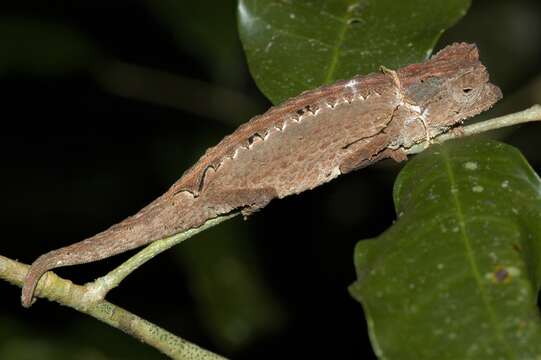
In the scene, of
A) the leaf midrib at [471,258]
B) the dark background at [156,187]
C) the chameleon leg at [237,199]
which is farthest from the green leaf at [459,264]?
the dark background at [156,187]

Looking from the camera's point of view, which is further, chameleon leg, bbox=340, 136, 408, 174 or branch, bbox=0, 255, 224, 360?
chameleon leg, bbox=340, 136, 408, 174

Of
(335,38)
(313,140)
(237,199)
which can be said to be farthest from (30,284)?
(335,38)

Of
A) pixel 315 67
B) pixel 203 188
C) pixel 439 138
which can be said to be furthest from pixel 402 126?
pixel 203 188

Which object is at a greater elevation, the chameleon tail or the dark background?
the dark background

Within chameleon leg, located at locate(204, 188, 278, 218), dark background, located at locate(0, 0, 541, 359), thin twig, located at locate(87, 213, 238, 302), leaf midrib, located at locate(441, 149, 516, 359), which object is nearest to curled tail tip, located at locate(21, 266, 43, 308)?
thin twig, located at locate(87, 213, 238, 302)

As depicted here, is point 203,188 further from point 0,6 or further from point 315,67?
point 0,6

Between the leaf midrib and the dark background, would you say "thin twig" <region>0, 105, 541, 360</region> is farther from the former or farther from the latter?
the dark background

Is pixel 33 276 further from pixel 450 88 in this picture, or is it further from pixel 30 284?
pixel 450 88
